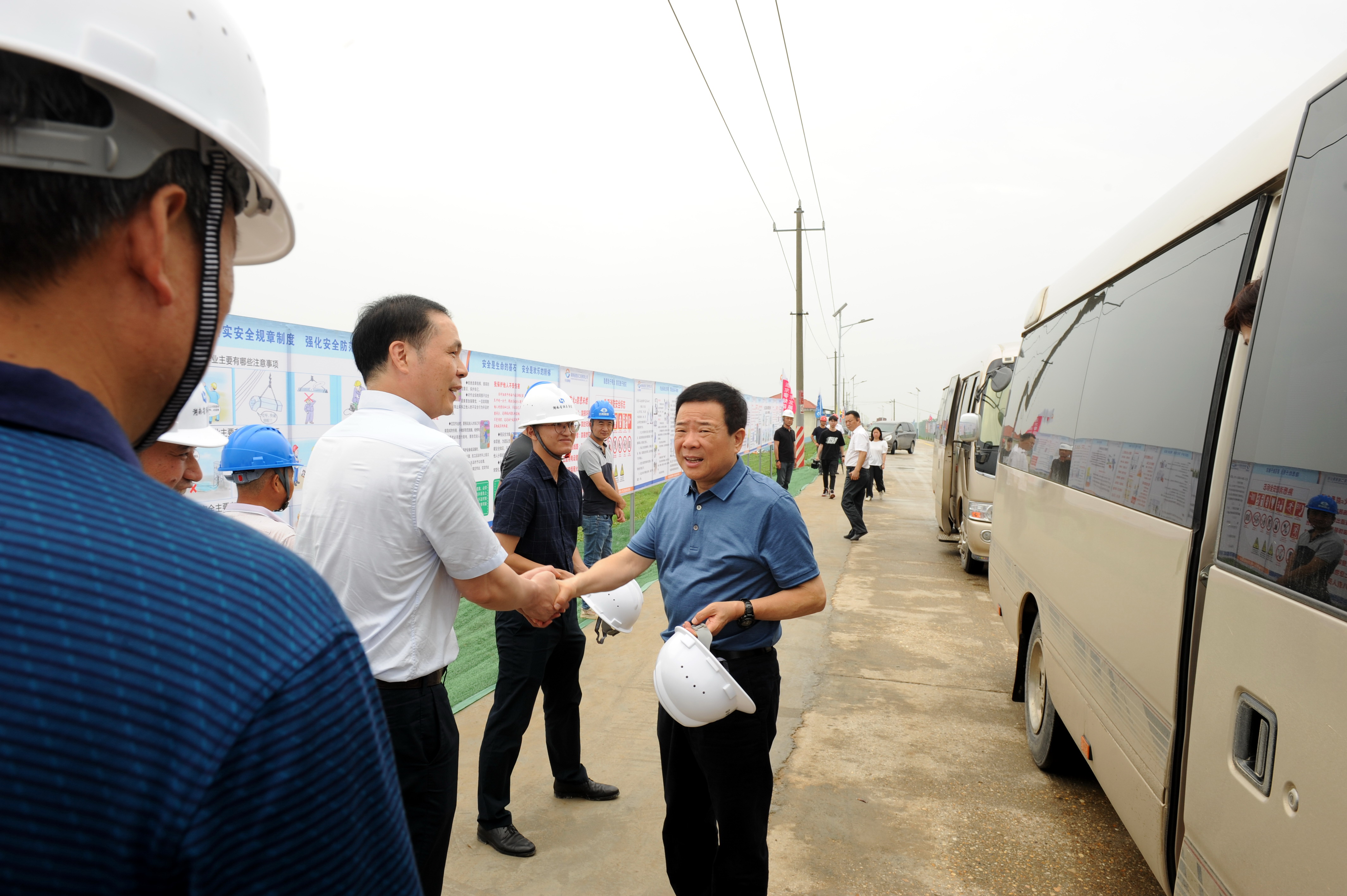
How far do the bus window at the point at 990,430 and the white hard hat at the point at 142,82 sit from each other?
28.8 feet

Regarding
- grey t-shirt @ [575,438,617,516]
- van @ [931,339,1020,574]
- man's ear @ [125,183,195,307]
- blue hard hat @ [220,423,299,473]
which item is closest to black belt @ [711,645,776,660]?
blue hard hat @ [220,423,299,473]

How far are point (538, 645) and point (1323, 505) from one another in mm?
2885

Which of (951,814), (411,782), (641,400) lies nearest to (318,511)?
(411,782)

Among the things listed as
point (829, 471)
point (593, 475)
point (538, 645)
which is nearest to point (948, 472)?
point (593, 475)

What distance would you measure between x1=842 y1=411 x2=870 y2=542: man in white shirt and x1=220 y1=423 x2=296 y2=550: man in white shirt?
10319 mm

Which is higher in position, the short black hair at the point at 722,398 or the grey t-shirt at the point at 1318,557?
the short black hair at the point at 722,398

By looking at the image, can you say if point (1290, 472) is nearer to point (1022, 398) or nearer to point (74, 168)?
point (74, 168)

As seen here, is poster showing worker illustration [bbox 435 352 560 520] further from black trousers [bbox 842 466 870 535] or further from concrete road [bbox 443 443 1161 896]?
black trousers [bbox 842 466 870 535]

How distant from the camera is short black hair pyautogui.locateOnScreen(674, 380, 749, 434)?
113 inches

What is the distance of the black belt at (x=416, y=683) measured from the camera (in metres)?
2.29

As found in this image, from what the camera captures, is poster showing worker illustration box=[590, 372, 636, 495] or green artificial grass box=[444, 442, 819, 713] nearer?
green artificial grass box=[444, 442, 819, 713]

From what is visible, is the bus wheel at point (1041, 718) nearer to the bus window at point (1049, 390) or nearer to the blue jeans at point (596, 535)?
the bus window at point (1049, 390)

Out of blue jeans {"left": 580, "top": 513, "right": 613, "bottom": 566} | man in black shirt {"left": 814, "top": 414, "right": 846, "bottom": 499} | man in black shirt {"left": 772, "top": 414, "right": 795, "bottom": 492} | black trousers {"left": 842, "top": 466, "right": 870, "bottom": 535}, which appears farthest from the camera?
man in black shirt {"left": 814, "top": 414, "right": 846, "bottom": 499}

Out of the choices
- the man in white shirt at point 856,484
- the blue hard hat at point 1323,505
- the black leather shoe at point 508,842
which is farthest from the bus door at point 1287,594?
the man in white shirt at point 856,484
